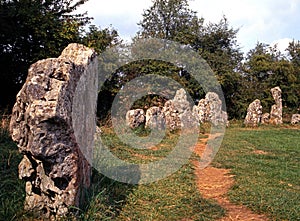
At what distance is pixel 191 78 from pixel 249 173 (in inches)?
630

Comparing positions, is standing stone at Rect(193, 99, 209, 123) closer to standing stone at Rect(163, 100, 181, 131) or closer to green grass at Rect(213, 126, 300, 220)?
standing stone at Rect(163, 100, 181, 131)

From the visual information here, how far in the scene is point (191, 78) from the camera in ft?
72.6

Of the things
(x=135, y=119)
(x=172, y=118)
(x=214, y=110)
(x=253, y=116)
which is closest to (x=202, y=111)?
(x=214, y=110)

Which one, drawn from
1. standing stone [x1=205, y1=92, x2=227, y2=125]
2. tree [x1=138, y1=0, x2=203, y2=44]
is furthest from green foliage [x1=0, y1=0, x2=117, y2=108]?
tree [x1=138, y1=0, x2=203, y2=44]

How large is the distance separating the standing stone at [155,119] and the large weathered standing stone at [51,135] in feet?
27.3

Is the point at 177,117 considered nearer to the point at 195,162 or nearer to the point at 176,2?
the point at 195,162

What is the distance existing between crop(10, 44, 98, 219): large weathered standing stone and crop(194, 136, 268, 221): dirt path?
1.92 metres

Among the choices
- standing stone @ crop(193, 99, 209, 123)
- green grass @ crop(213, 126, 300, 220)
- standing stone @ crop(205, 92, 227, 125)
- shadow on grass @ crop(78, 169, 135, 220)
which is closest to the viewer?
shadow on grass @ crop(78, 169, 135, 220)

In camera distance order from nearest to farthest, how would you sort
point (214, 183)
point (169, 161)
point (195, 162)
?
point (214, 183), point (169, 161), point (195, 162)

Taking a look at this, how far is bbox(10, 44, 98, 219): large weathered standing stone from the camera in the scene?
10.1 feet

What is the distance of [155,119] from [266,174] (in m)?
6.23

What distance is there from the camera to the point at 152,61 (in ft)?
64.0

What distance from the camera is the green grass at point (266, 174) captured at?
443cm

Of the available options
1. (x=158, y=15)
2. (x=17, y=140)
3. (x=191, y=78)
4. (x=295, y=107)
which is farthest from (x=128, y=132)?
(x=295, y=107)
